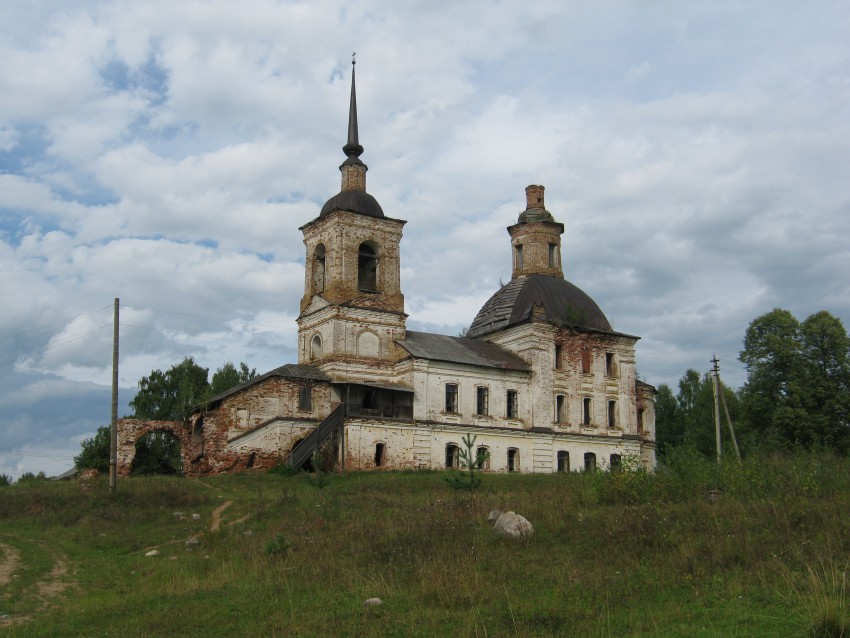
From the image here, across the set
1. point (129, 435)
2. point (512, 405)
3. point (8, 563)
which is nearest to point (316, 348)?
point (129, 435)

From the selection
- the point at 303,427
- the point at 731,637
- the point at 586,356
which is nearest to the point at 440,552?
the point at 731,637

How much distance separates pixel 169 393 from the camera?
49531 mm

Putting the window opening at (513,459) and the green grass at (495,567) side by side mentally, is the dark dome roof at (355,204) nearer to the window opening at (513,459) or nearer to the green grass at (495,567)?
the window opening at (513,459)

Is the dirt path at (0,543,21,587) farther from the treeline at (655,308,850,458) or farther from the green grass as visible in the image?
the treeline at (655,308,850,458)

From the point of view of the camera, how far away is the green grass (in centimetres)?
1010

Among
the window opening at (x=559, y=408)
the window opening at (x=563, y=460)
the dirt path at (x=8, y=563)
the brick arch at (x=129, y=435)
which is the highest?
the window opening at (x=559, y=408)

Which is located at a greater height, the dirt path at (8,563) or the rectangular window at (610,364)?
the rectangular window at (610,364)

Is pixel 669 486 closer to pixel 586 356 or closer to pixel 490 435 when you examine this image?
pixel 490 435

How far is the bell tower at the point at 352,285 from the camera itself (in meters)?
35.8

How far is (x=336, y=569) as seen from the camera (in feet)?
44.4

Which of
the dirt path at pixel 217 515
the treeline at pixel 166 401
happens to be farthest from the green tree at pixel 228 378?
the dirt path at pixel 217 515

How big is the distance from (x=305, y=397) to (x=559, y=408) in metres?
12.8

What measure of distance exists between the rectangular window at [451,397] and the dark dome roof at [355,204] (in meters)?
8.42

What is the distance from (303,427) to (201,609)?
21.6 metres
